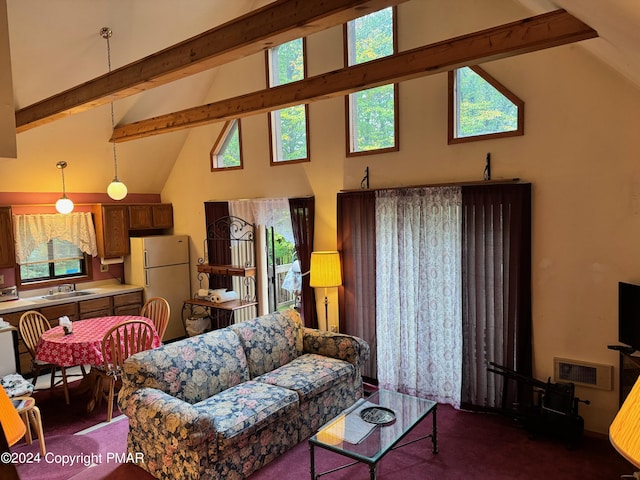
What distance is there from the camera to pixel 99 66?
448 cm

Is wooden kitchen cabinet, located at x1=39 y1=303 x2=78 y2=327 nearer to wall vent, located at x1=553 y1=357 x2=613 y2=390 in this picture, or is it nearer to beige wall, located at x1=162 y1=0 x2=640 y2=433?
beige wall, located at x1=162 y1=0 x2=640 y2=433

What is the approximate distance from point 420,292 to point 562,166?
1.62 meters

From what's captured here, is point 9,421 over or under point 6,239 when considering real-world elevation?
under

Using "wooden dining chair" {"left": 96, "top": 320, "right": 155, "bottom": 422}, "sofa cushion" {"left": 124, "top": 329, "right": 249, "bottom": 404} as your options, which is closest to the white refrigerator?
"wooden dining chair" {"left": 96, "top": 320, "right": 155, "bottom": 422}

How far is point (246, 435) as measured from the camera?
9.70 ft

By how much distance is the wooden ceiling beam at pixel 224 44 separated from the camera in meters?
2.10

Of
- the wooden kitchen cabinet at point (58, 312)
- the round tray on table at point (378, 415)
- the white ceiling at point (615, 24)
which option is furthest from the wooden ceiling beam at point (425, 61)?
the wooden kitchen cabinet at point (58, 312)

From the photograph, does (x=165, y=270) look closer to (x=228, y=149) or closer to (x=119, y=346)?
(x=228, y=149)

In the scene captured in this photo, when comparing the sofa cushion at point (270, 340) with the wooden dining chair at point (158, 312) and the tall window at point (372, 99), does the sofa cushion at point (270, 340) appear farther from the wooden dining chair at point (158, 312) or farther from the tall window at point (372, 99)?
the tall window at point (372, 99)

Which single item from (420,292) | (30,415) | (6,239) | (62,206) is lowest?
(30,415)

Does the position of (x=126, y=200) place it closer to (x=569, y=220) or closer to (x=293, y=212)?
(x=293, y=212)

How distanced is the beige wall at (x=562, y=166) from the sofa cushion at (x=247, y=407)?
2186 millimetres

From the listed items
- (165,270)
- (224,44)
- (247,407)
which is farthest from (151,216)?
(224,44)

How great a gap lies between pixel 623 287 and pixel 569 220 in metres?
0.64
